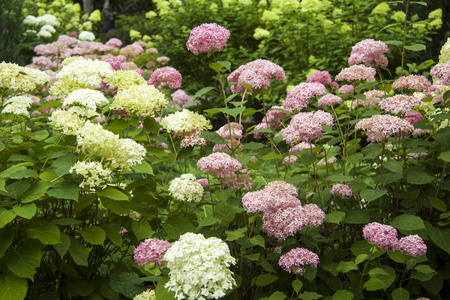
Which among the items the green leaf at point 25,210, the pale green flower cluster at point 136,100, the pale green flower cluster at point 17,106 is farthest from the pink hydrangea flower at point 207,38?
the green leaf at point 25,210

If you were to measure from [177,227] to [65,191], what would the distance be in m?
0.58

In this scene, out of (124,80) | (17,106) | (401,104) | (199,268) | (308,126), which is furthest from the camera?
(124,80)

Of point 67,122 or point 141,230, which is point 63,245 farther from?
point 67,122

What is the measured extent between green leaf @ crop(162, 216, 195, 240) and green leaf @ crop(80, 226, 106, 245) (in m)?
0.29

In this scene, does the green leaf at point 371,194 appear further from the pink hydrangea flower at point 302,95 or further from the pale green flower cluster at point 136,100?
the pale green flower cluster at point 136,100

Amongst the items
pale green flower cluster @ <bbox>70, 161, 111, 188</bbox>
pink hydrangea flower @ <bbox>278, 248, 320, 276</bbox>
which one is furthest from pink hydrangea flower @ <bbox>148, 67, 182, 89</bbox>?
pink hydrangea flower @ <bbox>278, 248, 320, 276</bbox>

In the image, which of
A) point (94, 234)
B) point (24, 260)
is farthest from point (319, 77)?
point (24, 260)

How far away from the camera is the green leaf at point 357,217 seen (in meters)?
2.23

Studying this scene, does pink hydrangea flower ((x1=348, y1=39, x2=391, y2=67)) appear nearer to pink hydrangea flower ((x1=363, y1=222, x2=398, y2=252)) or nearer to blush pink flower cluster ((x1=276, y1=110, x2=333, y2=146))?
blush pink flower cluster ((x1=276, y1=110, x2=333, y2=146))

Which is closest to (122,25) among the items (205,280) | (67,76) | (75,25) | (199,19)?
(75,25)

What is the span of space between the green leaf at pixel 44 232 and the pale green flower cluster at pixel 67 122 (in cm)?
41

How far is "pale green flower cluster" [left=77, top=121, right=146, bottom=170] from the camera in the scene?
1.85 metres

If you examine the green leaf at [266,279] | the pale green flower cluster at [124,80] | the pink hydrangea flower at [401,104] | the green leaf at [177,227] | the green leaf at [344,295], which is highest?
the pink hydrangea flower at [401,104]

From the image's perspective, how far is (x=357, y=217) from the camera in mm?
2266
